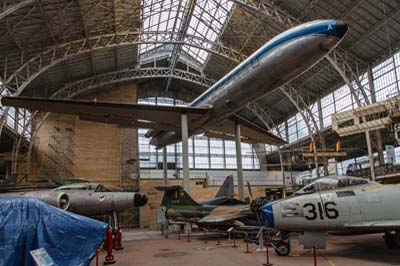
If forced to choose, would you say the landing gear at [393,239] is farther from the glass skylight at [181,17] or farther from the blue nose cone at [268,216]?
the glass skylight at [181,17]

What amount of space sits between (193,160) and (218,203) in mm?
21943

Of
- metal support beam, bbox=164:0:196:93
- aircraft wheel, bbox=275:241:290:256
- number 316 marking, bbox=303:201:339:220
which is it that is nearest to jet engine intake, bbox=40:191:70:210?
aircraft wheel, bbox=275:241:290:256

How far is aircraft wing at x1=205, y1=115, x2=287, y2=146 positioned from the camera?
925 inches

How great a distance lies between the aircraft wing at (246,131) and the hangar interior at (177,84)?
220 cm

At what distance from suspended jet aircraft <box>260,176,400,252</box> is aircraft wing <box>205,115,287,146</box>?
551 inches

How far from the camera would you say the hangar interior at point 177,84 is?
72.3ft

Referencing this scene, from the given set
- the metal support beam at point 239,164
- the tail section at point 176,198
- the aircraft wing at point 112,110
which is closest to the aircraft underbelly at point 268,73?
the aircraft wing at point 112,110

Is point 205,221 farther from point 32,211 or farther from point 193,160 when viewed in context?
point 193,160

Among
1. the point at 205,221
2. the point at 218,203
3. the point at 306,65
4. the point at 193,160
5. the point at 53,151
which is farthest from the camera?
the point at 193,160

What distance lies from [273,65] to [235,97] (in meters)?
3.58

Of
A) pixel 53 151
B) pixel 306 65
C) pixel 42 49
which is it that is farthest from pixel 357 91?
pixel 53 151

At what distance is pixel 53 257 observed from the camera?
5.43 metres

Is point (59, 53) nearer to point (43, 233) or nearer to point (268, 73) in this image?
point (268, 73)

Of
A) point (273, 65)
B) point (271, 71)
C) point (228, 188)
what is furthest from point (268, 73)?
point (228, 188)
